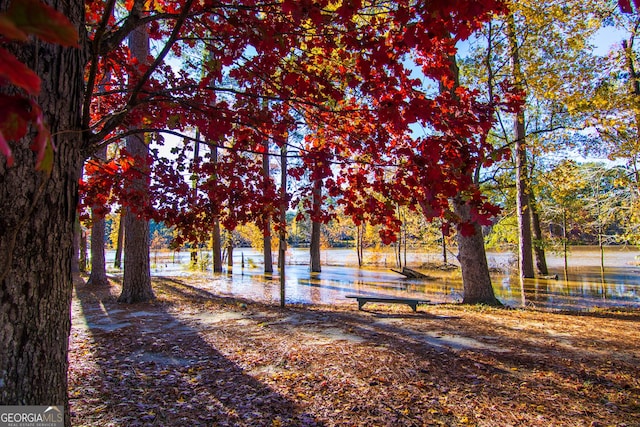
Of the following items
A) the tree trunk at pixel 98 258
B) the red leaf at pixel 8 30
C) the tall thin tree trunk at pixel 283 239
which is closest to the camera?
the red leaf at pixel 8 30

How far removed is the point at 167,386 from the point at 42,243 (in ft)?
8.03

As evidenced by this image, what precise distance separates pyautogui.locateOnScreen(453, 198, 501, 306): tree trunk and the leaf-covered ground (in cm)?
243

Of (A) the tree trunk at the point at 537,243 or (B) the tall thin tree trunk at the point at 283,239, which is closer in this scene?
(B) the tall thin tree trunk at the point at 283,239

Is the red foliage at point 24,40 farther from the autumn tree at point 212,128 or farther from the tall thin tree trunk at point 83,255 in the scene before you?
the tall thin tree trunk at point 83,255

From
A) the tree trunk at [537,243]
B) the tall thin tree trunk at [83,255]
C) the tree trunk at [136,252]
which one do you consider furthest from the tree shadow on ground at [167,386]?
the tree trunk at [537,243]

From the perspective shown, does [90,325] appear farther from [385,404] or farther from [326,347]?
[385,404]

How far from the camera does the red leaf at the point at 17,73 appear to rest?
0.59m

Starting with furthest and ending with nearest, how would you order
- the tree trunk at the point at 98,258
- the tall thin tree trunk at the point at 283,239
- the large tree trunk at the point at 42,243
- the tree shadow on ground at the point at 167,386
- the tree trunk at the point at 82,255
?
1. the tree trunk at the point at 82,255
2. the tree trunk at the point at 98,258
3. the tall thin tree trunk at the point at 283,239
4. the tree shadow on ground at the point at 167,386
5. the large tree trunk at the point at 42,243

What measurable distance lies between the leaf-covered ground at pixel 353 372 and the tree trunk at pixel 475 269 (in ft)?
7.98

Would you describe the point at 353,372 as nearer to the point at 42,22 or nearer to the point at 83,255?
the point at 42,22

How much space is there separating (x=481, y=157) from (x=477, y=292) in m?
6.80

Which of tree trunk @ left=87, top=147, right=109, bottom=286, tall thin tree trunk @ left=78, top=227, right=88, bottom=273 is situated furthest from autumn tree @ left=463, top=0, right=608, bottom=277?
tall thin tree trunk @ left=78, top=227, right=88, bottom=273

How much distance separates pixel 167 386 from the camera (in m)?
3.67

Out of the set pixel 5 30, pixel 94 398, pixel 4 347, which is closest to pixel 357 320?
pixel 94 398
